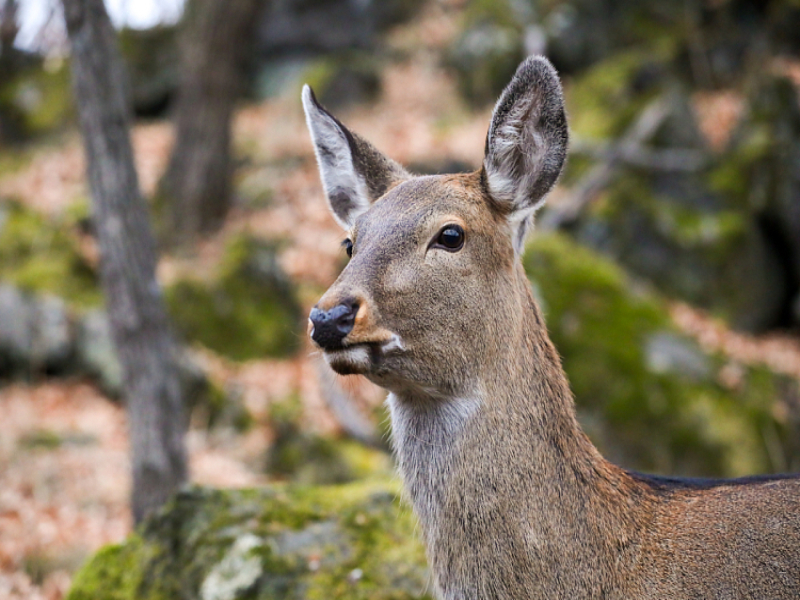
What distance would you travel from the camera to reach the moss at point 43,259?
10531 mm

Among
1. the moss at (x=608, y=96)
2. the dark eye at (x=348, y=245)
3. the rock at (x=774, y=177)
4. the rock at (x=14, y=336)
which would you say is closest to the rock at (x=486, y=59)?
the moss at (x=608, y=96)

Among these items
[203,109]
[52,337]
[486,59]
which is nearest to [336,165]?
[52,337]

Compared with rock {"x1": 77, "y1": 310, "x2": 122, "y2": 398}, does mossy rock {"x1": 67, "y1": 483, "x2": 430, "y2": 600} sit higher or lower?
lower

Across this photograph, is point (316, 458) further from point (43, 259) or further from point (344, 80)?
point (344, 80)

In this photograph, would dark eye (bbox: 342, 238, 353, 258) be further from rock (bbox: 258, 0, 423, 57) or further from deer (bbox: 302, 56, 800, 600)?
rock (bbox: 258, 0, 423, 57)

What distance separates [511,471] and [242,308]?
28.7ft

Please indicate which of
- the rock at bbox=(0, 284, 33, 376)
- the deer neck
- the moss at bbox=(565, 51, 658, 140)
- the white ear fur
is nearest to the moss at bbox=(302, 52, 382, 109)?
the moss at bbox=(565, 51, 658, 140)

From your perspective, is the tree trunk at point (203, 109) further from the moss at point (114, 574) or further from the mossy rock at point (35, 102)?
the moss at point (114, 574)

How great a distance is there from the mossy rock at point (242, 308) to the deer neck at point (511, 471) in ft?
25.6

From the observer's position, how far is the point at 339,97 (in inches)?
A: 725

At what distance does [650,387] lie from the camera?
892cm

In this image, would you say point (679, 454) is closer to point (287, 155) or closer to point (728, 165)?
point (728, 165)

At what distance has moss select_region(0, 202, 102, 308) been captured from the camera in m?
10.5

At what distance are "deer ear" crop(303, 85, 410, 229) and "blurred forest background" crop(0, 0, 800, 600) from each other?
38.0 inches
